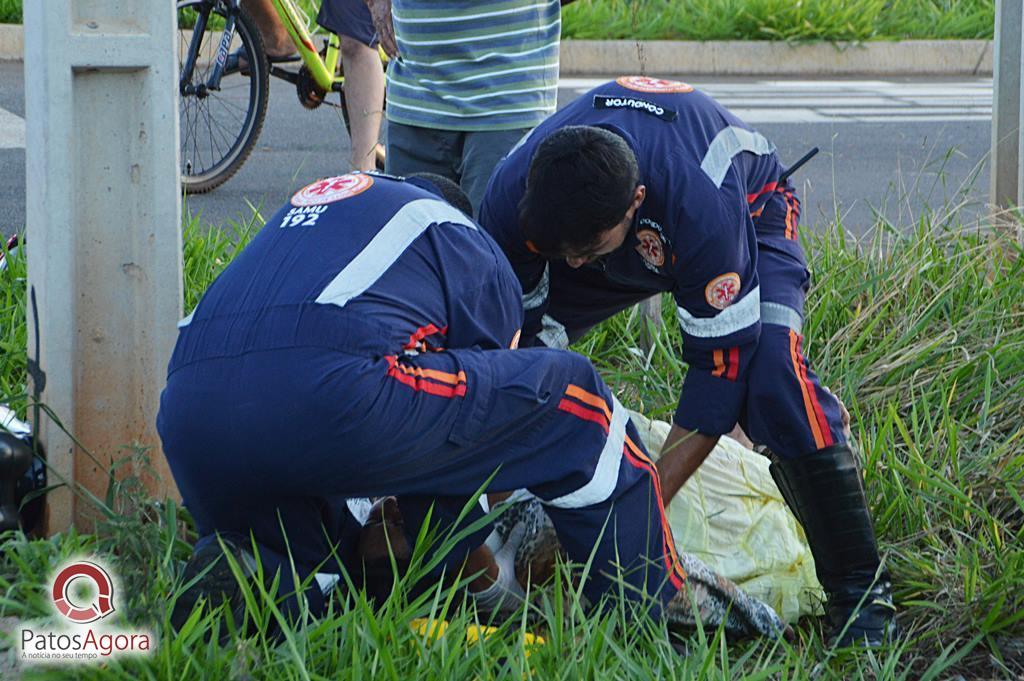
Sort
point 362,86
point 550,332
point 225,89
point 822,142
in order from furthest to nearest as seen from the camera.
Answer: point 822,142, point 225,89, point 362,86, point 550,332

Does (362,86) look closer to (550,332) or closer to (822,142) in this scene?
(550,332)

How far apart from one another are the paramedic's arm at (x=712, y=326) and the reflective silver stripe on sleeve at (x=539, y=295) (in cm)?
40

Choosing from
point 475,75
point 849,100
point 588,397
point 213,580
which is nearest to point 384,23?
point 475,75

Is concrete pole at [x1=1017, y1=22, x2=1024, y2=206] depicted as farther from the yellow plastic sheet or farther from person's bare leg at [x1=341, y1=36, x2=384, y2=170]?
person's bare leg at [x1=341, y1=36, x2=384, y2=170]

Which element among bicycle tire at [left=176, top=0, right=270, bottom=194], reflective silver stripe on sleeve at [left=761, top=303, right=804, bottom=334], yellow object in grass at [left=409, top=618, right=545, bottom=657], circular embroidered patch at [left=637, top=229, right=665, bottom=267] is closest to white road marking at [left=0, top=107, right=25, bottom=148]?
bicycle tire at [left=176, top=0, right=270, bottom=194]

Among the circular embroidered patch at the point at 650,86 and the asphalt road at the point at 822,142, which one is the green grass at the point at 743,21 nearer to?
the asphalt road at the point at 822,142

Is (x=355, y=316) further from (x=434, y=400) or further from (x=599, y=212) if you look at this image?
(x=599, y=212)

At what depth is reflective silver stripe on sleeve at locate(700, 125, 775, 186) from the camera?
3148mm

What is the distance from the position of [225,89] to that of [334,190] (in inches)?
168

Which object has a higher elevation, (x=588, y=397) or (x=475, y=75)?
(x=475, y=75)

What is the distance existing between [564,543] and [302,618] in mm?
589

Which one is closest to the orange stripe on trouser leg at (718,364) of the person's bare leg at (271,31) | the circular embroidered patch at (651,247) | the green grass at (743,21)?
the circular embroidered patch at (651,247)

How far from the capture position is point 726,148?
3.22m

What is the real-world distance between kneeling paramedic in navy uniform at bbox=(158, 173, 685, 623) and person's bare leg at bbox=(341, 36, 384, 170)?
2707 mm
